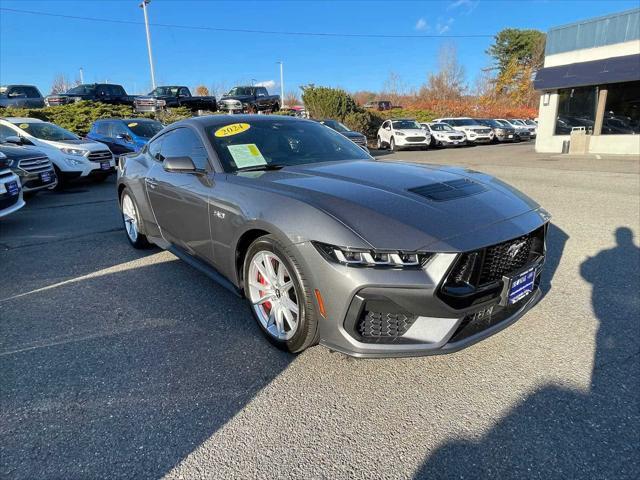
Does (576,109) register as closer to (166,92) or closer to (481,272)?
(481,272)

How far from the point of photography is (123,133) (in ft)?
41.3

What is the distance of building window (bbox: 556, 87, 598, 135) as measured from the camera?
17.9 metres

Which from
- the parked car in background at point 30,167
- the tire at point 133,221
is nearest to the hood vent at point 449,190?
the tire at point 133,221

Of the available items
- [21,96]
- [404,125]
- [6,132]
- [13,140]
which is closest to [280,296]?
[13,140]

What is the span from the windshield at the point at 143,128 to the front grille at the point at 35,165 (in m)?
4.68

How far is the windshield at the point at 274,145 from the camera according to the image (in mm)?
3311

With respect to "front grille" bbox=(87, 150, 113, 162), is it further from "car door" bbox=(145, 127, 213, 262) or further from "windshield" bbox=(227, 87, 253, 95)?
"windshield" bbox=(227, 87, 253, 95)

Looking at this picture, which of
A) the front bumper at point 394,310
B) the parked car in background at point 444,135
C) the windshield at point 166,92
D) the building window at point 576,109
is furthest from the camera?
the windshield at point 166,92

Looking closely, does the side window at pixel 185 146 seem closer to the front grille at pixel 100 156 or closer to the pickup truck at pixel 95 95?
the front grille at pixel 100 156

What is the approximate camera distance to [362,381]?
2461 millimetres

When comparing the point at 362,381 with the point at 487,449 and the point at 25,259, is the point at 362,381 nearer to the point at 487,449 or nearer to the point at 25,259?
the point at 487,449

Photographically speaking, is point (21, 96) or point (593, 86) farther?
point (21, 96)

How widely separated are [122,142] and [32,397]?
1165cm

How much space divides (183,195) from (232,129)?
71cm
